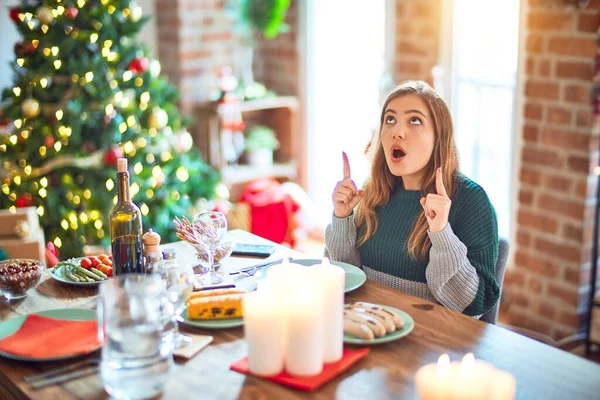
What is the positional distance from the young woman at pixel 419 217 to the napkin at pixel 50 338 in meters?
0.82

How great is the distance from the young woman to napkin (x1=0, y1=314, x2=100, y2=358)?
82 centimetres

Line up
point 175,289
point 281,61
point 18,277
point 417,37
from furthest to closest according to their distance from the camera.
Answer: point 281,61 < point 417,37 < point 18,277 < point 175,289

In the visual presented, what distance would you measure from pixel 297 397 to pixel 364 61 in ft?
11.1

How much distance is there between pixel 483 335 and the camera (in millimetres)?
1764

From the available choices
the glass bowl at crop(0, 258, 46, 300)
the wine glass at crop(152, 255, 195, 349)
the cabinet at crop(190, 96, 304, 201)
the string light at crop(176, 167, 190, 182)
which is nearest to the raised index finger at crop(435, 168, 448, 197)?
the wine glass at crop(152, 255, 195, 349)

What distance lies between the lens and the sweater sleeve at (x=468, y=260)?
205 cm

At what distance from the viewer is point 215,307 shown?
6.11ft

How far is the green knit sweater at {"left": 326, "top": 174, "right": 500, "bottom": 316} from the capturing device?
206 centimetres

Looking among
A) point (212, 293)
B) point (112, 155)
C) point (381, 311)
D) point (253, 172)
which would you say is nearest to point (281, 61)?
point (253, 172)

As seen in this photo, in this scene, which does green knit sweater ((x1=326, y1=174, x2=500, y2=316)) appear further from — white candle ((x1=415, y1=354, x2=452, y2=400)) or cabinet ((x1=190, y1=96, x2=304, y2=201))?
cabinet ((x1=190, y1=96, x2=304, y2=201))

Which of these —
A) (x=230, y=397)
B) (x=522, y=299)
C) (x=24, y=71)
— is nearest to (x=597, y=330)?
(x=522, y=299)

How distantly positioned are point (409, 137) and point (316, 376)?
89cm

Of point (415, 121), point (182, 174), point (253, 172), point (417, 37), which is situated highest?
point (417, 37)

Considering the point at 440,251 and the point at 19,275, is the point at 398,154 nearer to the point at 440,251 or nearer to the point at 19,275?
the point at 440,251
